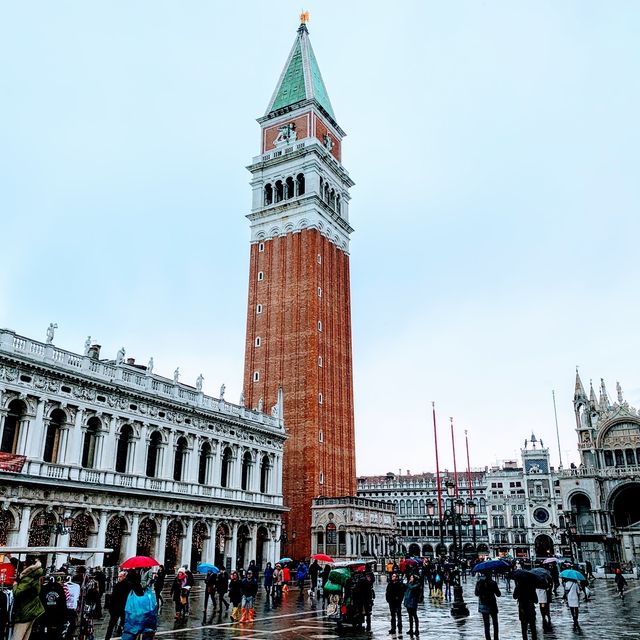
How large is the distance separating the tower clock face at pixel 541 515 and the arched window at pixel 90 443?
8465 cm

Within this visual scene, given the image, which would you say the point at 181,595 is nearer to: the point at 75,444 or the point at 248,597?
the point at 248,597

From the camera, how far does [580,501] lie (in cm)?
6981

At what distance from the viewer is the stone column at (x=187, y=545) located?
1586 inches

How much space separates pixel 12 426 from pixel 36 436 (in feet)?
4.07

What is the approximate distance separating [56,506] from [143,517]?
21.3ft

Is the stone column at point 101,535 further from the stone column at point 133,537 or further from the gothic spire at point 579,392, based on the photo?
the gothic spire at point 579,392

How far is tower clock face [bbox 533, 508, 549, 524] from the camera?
102312mm

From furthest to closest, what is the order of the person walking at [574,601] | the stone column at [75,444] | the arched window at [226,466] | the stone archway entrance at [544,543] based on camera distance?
1. the stone archway entrance at [544,543]
2. the arched window at [226,466]
3. the stone column at [75,444]
4. the person walking at [574,601]

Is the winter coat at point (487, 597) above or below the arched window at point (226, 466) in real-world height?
below

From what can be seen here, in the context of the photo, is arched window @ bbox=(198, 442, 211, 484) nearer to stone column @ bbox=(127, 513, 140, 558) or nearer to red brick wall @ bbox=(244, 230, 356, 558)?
stone column @ bbox=(127, 513, 140, 558)

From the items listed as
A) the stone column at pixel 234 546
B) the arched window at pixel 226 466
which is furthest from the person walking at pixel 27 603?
the arched window at pixel 226 466

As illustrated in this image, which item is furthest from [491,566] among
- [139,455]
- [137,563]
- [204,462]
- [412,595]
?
[204,462]

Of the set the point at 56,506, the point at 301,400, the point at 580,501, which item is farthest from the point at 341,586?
the point at 580,501

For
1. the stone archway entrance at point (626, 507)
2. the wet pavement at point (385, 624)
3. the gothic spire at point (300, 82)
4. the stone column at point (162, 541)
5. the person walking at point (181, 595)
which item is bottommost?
the wet pavement at point (385, 624)
